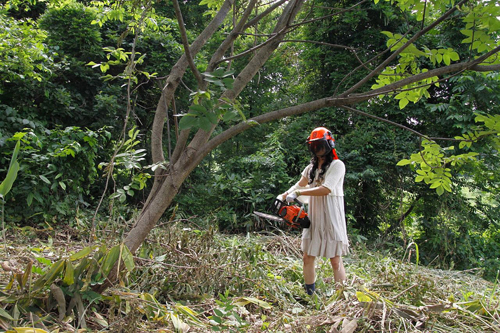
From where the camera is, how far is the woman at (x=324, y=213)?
3.16m

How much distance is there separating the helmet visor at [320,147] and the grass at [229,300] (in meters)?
1.12

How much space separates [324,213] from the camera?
330 cm

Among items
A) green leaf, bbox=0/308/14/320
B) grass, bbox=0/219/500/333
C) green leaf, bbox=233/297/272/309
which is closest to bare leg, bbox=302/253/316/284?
grass, bbox=0/219/500/333

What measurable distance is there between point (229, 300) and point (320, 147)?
1.69 meters

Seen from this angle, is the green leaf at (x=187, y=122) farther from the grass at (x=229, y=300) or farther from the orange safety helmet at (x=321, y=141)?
the orange safety helmet at (x=321, y=141)

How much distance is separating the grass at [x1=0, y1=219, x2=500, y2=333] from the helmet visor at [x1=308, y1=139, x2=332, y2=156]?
112cm

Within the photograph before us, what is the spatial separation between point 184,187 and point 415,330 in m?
5.76

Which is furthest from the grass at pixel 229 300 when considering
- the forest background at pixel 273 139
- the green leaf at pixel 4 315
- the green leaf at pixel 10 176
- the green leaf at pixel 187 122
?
the forest background at pixel 273 139

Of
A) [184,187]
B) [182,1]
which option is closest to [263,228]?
[184,187]

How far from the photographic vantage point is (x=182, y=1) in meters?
9.74

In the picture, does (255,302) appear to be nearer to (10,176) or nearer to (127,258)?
(127,258)

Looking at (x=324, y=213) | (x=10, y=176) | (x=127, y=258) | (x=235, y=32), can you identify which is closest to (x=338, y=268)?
(x=324, y=213)

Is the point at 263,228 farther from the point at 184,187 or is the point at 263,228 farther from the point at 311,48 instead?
the point at 311,48

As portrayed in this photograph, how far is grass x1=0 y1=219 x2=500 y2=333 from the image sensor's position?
1.93 meters
